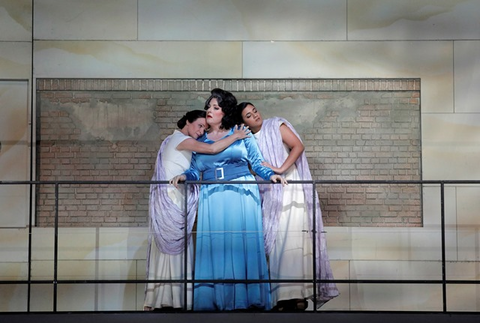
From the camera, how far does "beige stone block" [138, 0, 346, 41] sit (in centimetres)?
896

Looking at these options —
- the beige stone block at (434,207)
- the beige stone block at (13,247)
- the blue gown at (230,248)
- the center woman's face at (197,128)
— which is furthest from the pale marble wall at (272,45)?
the blue gown at (230,248)

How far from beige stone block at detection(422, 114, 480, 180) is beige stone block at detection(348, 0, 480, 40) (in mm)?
814

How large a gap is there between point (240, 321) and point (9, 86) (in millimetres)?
3572

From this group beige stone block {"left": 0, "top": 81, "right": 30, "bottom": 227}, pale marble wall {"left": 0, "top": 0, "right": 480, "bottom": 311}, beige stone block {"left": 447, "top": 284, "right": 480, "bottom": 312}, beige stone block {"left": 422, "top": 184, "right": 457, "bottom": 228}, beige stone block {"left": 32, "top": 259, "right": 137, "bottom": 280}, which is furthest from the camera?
pale marble wall {"left": 0, "top": 0, "right": 480, "bottom": 311}

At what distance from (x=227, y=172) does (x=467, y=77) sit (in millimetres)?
3052

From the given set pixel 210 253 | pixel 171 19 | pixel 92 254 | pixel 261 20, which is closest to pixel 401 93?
pixel 261 20

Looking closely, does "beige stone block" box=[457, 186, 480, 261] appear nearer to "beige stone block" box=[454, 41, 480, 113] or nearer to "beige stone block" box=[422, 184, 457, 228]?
"beige stone block" box=[422, 184, 457, 228]

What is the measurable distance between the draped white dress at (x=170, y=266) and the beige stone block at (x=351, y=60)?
6.40 ft

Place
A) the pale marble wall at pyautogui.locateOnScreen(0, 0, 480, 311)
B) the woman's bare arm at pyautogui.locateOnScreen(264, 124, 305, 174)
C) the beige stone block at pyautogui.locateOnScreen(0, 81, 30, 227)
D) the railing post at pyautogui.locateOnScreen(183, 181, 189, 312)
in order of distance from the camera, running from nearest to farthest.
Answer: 1. the railing post at pyautogui.locateOnScreen(183, 181, 189, 312)
2. the woman's bare arm at pyautogui.locateOnScreen(264, 124, 305, 174)
3. the beige stone block at pyautogui.locateOnScreen(0, 81, 30, 227)
4. the pale marble wall at pyautogui.locateOnScreen(0, 0, 480, 311)

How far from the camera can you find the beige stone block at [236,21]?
29.4 feet

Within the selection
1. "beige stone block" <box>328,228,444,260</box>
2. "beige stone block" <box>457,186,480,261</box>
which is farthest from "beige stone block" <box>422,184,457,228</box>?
"beige stone block" <box>328,228,444,260</box>

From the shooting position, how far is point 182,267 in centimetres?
699

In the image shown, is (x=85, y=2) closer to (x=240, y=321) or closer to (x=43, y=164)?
(x=43, y=164)

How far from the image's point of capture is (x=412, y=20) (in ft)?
29.4
